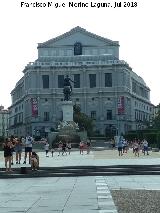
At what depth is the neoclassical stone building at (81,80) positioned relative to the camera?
6727 inches

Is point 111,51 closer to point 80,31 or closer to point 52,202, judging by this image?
point 80,31

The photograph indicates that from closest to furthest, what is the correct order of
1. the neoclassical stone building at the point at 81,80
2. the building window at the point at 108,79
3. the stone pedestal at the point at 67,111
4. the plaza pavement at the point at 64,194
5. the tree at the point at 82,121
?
the plaza pavement at the point at 64,194 < the stone pedestal at the point at 67,111 < the tree at the point at 82,121 < the neoclassical stone building at the point at 81,80 < the building window at the point at 108,79

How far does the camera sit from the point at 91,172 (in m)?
31.7

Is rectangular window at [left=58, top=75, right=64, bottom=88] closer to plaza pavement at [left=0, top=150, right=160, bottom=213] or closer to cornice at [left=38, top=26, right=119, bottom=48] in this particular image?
cornice at [left=38, top=26, right=119, bottom=48]

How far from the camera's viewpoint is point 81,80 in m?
174

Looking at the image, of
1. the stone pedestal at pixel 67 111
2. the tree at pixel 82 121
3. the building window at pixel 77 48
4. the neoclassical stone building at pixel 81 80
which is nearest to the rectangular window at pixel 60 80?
the neoclassical stone building at pixel 81 80

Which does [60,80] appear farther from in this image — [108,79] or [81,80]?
[108,79]

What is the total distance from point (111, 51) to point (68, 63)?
13.9m

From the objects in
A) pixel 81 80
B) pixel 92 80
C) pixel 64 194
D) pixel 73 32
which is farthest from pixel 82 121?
pixel 64 194

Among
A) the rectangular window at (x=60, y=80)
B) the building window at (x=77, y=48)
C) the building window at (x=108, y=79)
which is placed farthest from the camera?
the building window at (x=77, y=48)

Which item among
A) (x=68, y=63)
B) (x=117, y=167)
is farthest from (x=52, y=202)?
(x=68, y=63)

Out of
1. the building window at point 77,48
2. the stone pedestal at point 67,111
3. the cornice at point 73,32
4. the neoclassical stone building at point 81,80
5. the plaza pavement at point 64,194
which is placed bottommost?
the plaza pavement at point 64,194

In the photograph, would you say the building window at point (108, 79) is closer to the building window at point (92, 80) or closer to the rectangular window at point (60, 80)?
the building window at point (92, 80)

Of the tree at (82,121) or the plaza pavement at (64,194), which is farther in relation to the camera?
the tree at (82,121)
